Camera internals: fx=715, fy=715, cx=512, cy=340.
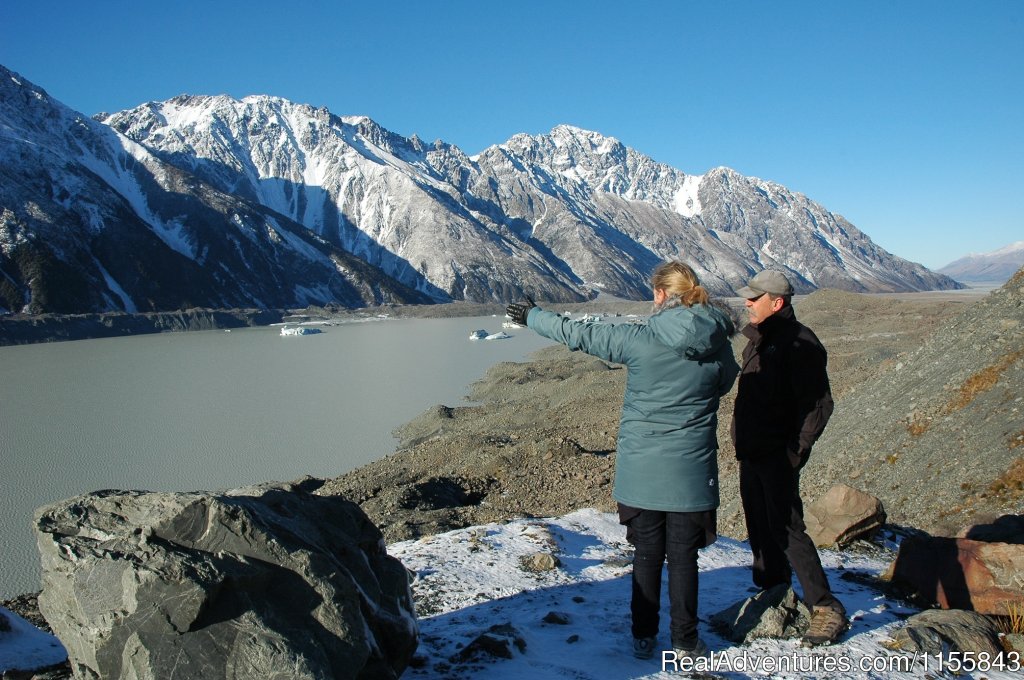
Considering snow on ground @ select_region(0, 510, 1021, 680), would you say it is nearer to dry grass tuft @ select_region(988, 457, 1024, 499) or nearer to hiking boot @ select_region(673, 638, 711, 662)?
hiking boot @ select_region(673, 638, 711, 662)

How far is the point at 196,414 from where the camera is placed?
999 inches

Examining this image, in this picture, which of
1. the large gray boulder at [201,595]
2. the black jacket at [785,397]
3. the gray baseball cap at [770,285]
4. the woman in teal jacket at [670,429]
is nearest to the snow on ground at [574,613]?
the woman in teal jacket at [670,429]

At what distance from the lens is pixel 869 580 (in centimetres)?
466

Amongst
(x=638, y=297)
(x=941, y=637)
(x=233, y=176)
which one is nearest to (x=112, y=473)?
(x=941, y=637)

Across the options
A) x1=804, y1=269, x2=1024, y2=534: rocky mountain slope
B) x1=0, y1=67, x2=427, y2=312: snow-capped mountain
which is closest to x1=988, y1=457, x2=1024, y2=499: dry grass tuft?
x1=804, y1=269, x2=1024, y2=534: rocky mountain slope

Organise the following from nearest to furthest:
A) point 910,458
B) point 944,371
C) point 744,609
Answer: point 744,609, point 910,458, point 944,371

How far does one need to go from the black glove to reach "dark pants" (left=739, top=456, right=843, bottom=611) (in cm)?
146

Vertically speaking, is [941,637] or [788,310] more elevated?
[788,310]

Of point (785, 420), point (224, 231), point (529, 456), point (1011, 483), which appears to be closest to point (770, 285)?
point (785, 420)

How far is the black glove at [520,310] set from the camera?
374cm

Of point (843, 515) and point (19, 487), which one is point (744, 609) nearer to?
point (843, 515)

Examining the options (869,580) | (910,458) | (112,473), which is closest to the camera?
(869,580)

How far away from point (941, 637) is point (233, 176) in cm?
19838

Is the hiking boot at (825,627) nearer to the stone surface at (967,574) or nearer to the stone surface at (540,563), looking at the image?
the stone surface at (967,574)
